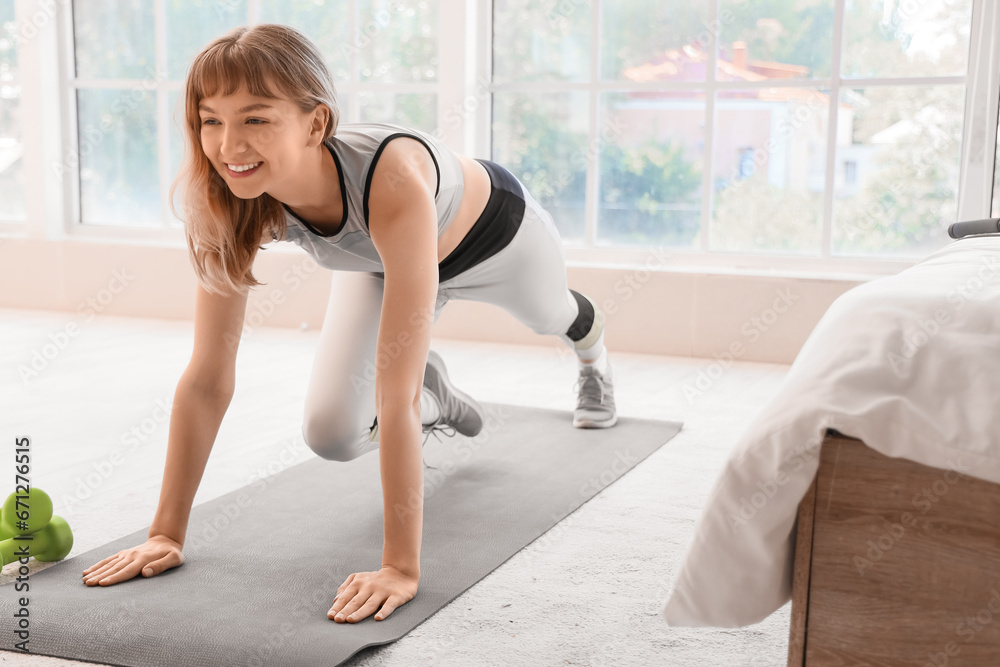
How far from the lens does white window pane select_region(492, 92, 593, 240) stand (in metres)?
3.99

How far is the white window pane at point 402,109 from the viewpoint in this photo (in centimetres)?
415

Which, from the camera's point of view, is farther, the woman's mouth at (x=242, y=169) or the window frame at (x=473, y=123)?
the window frame at (x=473, y=123)

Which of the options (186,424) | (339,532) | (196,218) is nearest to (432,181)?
(196,218)

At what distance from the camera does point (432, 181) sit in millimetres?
1612

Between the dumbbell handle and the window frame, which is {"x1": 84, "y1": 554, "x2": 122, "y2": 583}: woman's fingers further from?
the window frame

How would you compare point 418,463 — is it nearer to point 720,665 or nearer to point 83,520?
point 720,665

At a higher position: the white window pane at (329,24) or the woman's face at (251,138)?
the white window pane at (329,24)

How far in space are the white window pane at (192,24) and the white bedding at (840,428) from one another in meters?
4.04

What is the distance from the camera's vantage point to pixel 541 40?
3.99m

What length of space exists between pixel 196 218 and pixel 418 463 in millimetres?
521

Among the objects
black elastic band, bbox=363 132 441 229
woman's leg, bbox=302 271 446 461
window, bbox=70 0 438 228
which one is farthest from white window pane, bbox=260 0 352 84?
black elastic band, bbox=363 132 441 229

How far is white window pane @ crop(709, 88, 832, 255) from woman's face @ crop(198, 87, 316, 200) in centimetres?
266

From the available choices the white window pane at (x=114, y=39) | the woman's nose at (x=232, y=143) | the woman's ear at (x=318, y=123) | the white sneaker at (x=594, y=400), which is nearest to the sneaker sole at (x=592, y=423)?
the white sneaker at (x=594, y=400)

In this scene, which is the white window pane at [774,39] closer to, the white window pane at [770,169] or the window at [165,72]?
the white window pane at [770,169]
